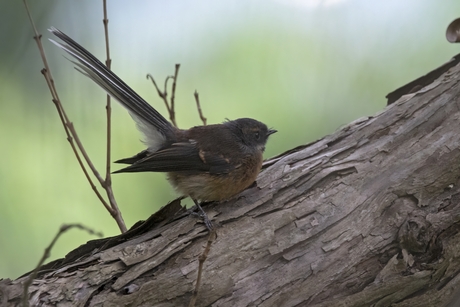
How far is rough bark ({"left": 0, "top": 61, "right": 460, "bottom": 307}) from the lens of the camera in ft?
5.29

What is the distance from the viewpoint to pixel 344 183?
1954mm

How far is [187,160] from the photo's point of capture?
2.07 meters

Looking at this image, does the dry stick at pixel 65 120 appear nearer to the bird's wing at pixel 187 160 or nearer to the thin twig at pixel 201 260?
the bird's wing at pixel 187 160

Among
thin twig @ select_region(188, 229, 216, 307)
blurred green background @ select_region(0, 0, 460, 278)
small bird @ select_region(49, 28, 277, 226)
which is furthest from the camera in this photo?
blurred green background @ select_region(0, 0, 460, 278)

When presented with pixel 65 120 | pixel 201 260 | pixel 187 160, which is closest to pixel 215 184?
pixel 187 160

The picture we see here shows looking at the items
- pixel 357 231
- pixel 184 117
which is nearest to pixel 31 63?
pixel 184 117

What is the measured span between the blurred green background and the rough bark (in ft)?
3.13

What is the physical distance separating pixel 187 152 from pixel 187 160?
44mm

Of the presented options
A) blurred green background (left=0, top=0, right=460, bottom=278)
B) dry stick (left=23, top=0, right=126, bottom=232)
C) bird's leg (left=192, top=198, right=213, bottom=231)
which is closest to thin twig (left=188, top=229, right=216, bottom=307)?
bird's leg (left=192, top=198, right=213, bottom=231)

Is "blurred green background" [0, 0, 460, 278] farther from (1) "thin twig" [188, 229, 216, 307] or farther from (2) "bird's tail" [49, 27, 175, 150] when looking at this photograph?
(1) "thin twig" [188, 229, 216, 307]

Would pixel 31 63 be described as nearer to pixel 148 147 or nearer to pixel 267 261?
pixel 148 147

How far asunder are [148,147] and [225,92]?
954mm

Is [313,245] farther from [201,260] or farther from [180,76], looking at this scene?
[180,76]

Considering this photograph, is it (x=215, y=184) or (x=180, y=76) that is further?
(x=180, y=76)
